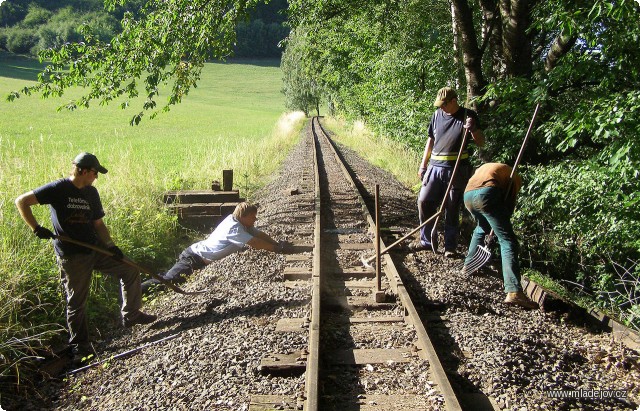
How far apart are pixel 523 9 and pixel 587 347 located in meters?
5.17

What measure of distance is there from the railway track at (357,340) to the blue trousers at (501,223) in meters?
1.02

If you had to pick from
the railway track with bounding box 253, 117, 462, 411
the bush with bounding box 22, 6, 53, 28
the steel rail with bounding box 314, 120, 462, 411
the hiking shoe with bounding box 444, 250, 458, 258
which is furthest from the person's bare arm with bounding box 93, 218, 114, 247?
the bush with bounding box 22, 6, 53, 28

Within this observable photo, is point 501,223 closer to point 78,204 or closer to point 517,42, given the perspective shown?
point 517,42

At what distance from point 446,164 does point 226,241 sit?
9.76ft

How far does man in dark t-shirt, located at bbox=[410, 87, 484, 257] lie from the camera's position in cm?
598

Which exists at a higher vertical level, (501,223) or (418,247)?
(501,223)

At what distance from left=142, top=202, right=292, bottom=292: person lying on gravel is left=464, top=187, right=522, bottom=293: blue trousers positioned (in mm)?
2624

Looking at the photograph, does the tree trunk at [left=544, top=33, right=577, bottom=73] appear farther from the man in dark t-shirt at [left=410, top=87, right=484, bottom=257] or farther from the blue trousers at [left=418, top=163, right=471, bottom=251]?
the blue trousers at [left=418, top=163, right=471, bottom=251]

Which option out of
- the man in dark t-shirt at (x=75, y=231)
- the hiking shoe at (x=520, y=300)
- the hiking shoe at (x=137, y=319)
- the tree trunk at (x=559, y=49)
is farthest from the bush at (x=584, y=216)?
the man in dark t-shirt at (x=75, y=231)

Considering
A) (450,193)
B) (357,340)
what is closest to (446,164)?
(450,193)

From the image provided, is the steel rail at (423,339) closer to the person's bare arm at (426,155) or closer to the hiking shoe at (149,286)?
the person's bare arm at (426,155)

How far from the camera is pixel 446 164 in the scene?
20.3 feet

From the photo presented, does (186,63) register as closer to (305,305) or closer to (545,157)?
(305,305)

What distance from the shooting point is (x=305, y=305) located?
4.83 metres
